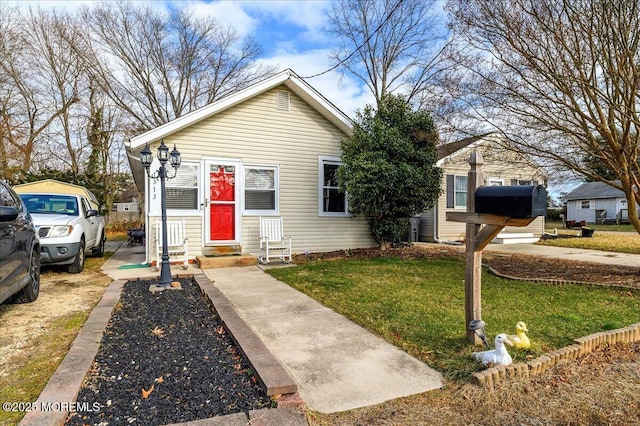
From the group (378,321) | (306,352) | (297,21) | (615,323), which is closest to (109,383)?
(306,352)

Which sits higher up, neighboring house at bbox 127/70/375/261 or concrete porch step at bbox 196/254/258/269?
neighboring house at bbox 127/70/375/261

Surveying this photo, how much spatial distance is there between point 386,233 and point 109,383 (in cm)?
768

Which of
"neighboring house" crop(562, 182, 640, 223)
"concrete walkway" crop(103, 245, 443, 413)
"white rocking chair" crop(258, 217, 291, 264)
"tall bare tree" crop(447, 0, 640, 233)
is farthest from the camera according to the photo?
"neighboring house" crop(562, 182, 640, 223)

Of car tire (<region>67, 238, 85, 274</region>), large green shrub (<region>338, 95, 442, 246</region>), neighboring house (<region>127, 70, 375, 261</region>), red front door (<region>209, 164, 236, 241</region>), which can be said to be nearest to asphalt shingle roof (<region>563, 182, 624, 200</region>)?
large green shrub (<region>338, 95, 442, 246</region>)

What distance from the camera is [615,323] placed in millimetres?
3848

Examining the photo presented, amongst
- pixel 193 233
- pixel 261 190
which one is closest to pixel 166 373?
pixel 193 233

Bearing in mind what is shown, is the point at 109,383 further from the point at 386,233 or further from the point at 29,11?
the point at 29,11

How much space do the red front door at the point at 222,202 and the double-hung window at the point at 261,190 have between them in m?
0.34

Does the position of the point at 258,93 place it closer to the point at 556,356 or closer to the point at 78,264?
the point at 78,264

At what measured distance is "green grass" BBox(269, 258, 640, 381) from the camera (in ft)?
10.8

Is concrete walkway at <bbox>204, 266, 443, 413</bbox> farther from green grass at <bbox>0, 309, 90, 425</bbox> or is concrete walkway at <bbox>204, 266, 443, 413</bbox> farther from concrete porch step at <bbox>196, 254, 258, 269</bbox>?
concrete porch step at <bbox>196, 254, 258, 269</bbox>

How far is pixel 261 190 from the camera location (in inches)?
359

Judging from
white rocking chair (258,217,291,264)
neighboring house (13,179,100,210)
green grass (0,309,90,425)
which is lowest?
green grass (0,309,90,425)

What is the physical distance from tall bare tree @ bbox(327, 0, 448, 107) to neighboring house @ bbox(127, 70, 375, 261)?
10135 millimetres
